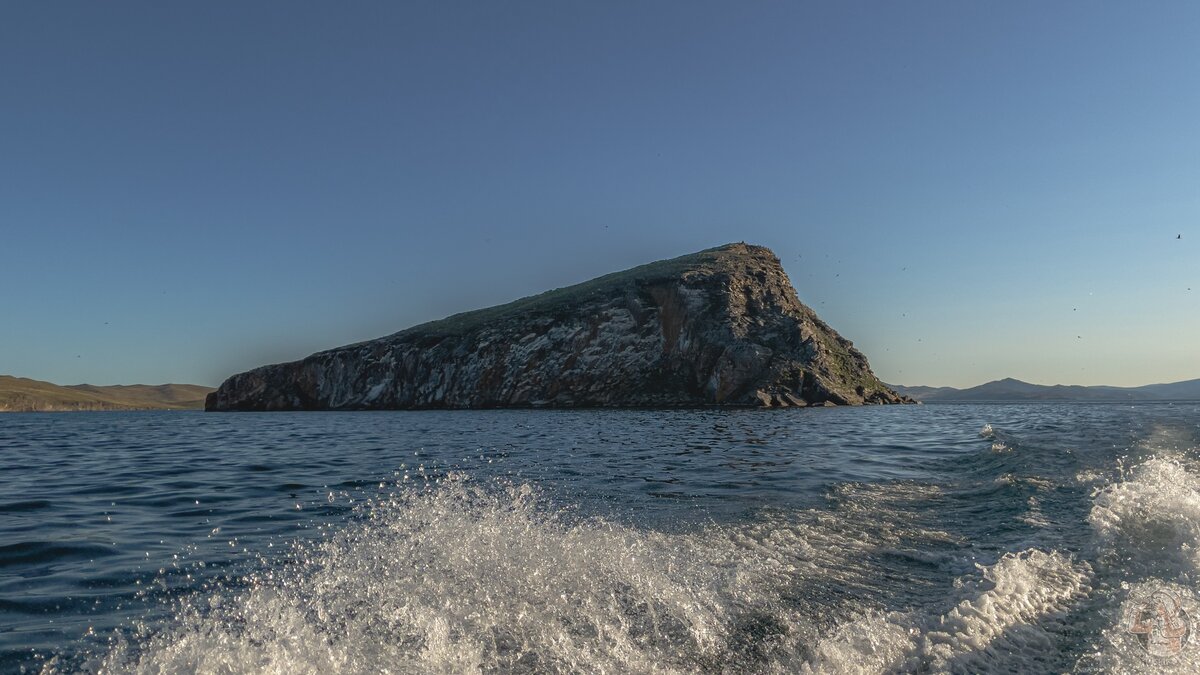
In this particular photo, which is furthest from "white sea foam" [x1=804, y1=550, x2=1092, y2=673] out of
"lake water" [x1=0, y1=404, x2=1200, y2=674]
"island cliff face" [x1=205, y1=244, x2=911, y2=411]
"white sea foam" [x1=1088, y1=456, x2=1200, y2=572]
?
"island cliff face" [x1=205, y1=244, x2=911, y2=411]

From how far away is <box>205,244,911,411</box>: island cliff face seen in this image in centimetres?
6956

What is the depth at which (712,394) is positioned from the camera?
69.7 metres

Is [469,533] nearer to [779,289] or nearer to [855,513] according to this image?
[855,513]

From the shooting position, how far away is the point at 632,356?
254 feet

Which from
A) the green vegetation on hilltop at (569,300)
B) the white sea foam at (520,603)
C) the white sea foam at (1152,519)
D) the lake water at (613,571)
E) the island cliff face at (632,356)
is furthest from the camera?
the green vegetation on hilltop at (569,300)

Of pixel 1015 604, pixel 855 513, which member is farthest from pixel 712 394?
pixel 1015 604

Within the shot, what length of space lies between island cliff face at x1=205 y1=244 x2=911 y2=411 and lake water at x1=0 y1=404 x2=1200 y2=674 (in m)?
53.5

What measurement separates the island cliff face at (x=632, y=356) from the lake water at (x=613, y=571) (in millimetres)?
53487

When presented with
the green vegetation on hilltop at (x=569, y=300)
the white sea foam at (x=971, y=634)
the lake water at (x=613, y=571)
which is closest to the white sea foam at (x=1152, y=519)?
the lake water at (x=613, y=571)

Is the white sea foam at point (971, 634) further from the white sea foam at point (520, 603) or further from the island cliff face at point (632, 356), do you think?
the island cliff face at point (632, 356)

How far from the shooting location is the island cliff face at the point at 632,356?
69.6 meters

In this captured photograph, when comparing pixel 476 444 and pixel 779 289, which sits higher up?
pixel 779 289

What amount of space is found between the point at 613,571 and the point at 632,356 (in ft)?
232

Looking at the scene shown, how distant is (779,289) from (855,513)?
77.4 metres
